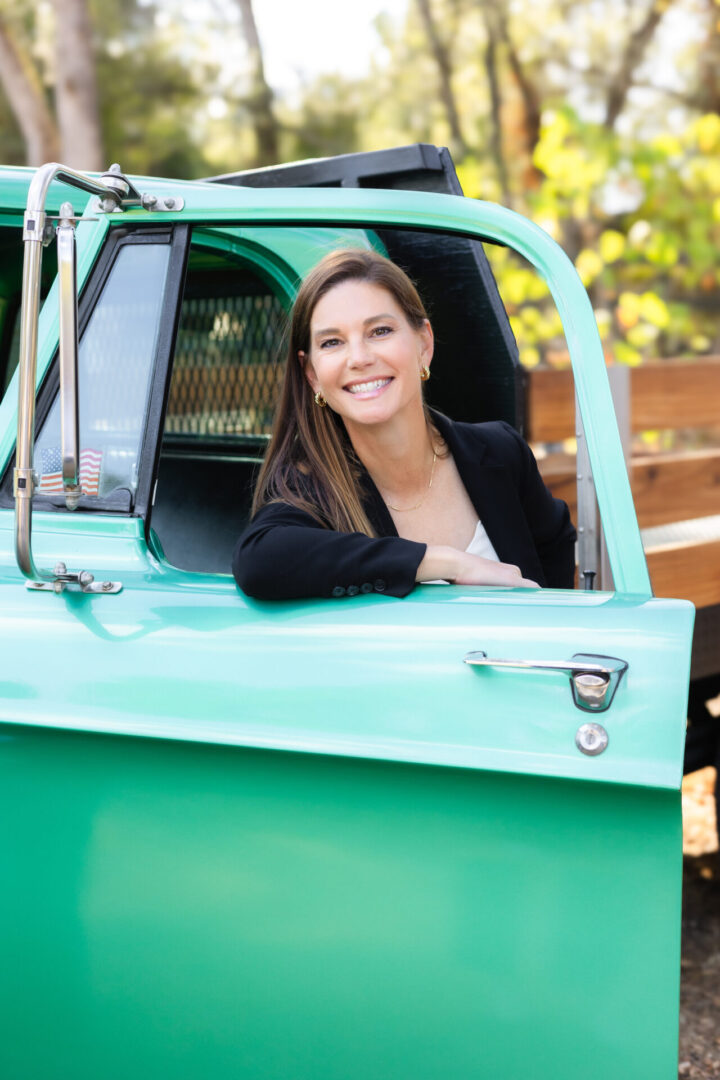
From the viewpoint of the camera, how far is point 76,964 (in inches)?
63.6

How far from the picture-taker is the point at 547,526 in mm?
2240

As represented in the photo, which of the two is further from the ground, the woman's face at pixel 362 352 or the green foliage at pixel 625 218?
the green foliage at pixel 625 218

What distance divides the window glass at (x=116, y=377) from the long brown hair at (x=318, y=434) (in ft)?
0.91

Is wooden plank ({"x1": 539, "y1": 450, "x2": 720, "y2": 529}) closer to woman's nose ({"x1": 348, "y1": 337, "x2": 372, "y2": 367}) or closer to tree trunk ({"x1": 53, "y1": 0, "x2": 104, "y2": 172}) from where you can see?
woman's nose ({"x1": 348, "y1": 337, "x2": 372, "y2": 367})

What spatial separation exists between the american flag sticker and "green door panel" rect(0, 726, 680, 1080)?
0.45 m

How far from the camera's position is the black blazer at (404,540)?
1631 millimetres

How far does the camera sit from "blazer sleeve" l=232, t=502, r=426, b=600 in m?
1.63

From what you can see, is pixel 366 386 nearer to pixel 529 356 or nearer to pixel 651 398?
pixel 651 398

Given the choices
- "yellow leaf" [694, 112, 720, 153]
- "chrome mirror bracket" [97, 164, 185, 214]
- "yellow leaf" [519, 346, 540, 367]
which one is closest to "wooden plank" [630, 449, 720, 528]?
"chrome mirror bracket" [97, 164, 185, 214]

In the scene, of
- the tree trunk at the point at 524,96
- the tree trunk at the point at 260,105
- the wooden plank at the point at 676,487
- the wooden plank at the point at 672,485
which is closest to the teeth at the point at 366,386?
the wooden plank at the point at 672,485

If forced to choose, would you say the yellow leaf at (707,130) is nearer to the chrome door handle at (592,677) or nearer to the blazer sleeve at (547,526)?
the blazer sleeve at (547,526)

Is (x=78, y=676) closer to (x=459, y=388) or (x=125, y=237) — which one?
(x=125, y=237)

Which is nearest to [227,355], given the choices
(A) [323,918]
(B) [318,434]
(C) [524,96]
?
(B) [318,434]

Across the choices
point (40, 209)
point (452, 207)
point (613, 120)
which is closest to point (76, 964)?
point (40, 209)
